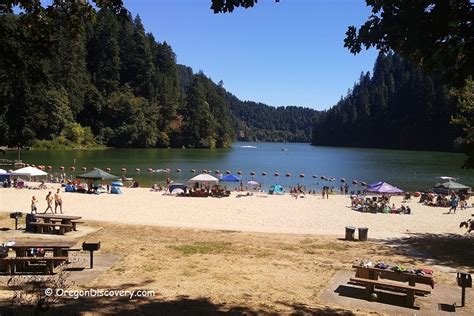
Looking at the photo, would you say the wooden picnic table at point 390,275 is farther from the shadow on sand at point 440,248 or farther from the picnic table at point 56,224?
the picnic table at point 56,224

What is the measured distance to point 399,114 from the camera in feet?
540

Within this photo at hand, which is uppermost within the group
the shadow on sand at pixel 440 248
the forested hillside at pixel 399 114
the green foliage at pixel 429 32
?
the forested hillside at pixel 399 114

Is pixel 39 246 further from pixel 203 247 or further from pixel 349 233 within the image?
pixel 349 233

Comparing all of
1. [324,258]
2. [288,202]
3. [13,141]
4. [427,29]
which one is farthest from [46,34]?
[288,202]

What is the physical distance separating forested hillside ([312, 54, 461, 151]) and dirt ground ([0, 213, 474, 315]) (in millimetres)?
117982

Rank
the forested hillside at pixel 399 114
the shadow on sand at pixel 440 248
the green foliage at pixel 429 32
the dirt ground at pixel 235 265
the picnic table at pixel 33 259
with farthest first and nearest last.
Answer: the forested hillside at pixel 399 114
the shadow on sand at pixel 440 248
the picnic table at pixel 33 259
the dirt ground at pixel 235 265
the green foliage at pixel 429 32

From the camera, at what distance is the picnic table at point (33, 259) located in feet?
35.0

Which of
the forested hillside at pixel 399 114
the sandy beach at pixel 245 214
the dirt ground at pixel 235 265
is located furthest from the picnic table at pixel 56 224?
the forested hillside at pixel 399 114

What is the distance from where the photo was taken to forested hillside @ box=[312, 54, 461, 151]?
141500 mm

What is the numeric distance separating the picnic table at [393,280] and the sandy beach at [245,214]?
950 cm

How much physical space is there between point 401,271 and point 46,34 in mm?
8425

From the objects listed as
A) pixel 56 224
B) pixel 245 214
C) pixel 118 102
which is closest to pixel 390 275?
pixel 56 224

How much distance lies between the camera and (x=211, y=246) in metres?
14.9

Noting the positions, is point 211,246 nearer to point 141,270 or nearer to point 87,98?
point 141,270
